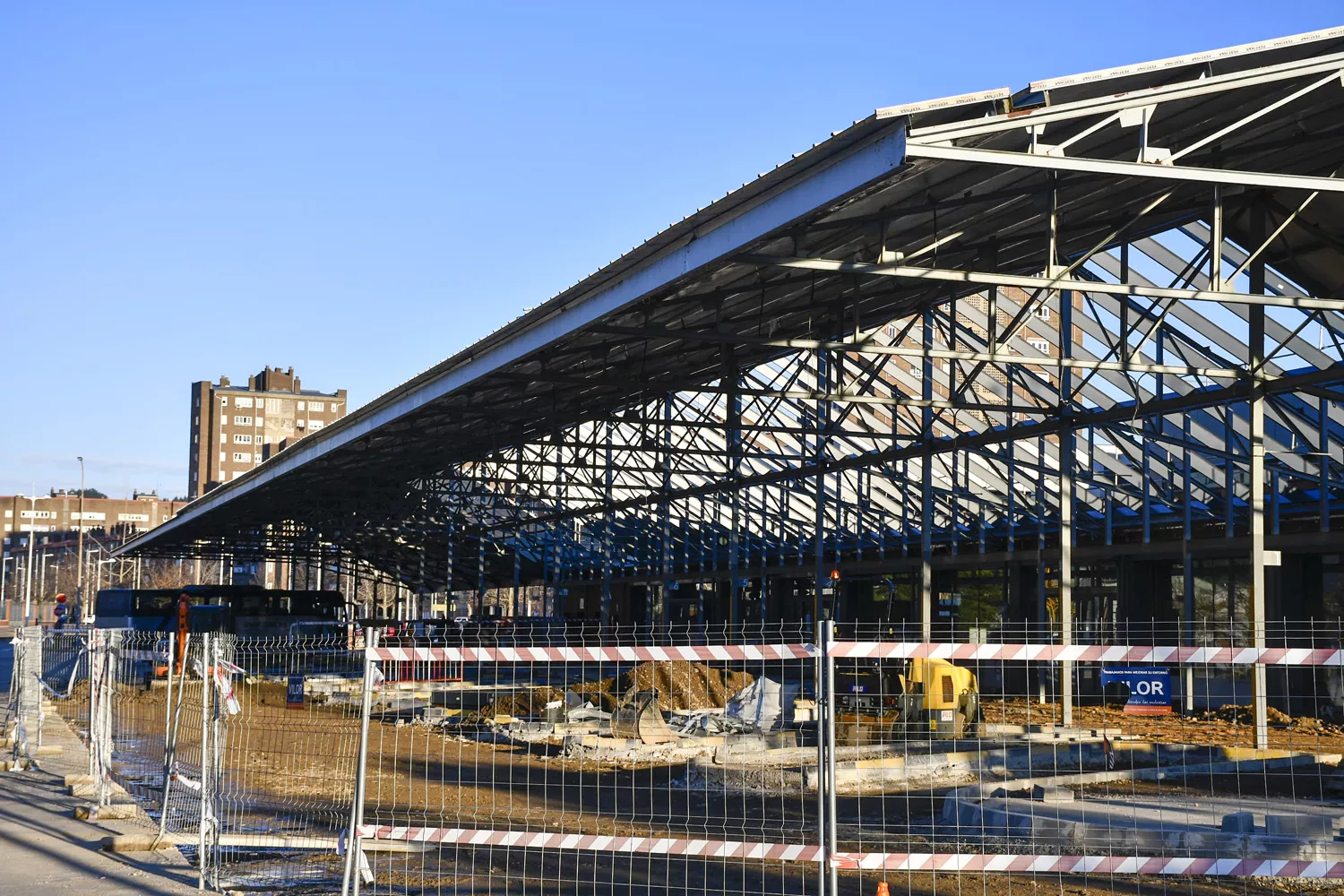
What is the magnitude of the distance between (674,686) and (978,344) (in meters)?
10.3

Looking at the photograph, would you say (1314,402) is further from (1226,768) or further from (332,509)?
(332,509)

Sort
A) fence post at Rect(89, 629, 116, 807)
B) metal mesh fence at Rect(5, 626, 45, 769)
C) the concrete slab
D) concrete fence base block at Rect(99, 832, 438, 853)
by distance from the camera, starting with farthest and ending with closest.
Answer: metal mesh fence at Rect(5, 626, 45, 769)
fence post at Rect(89, 629, 116, 807)
concrete fence base block at Rect(99, 832, 438, 853)
the concrete slab

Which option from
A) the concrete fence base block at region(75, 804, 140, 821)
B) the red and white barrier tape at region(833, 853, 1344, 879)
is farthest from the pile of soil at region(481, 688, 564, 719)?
the red and white barrier tape at region(833, 853, 1344, 879)

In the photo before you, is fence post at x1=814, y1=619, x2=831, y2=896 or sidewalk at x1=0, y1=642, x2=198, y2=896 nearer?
fence post at x1=814, y1=619, x2=831, y2=896

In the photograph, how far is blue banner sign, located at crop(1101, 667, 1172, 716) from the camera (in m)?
14.4

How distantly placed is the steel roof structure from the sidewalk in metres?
9.02

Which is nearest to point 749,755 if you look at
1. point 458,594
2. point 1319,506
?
point 1319,506

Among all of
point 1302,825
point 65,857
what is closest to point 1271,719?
point 1302,825

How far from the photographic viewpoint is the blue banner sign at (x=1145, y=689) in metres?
14.4

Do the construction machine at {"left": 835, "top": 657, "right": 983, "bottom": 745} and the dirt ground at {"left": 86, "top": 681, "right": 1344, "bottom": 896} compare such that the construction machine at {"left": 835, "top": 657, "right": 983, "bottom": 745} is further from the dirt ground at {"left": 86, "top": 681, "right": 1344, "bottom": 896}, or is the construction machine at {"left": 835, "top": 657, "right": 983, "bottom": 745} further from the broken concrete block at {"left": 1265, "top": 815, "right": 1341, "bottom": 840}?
the broken concrete block at {"left": 1265, "top": 815, "right": 1341, "bottom": 840}

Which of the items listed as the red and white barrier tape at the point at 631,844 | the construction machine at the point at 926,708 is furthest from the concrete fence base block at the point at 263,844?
the construction machine at the point at 926,708

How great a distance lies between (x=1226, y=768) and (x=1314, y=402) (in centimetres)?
872

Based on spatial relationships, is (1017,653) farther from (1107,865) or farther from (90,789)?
(90,789)

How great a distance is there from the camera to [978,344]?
98.4ft
